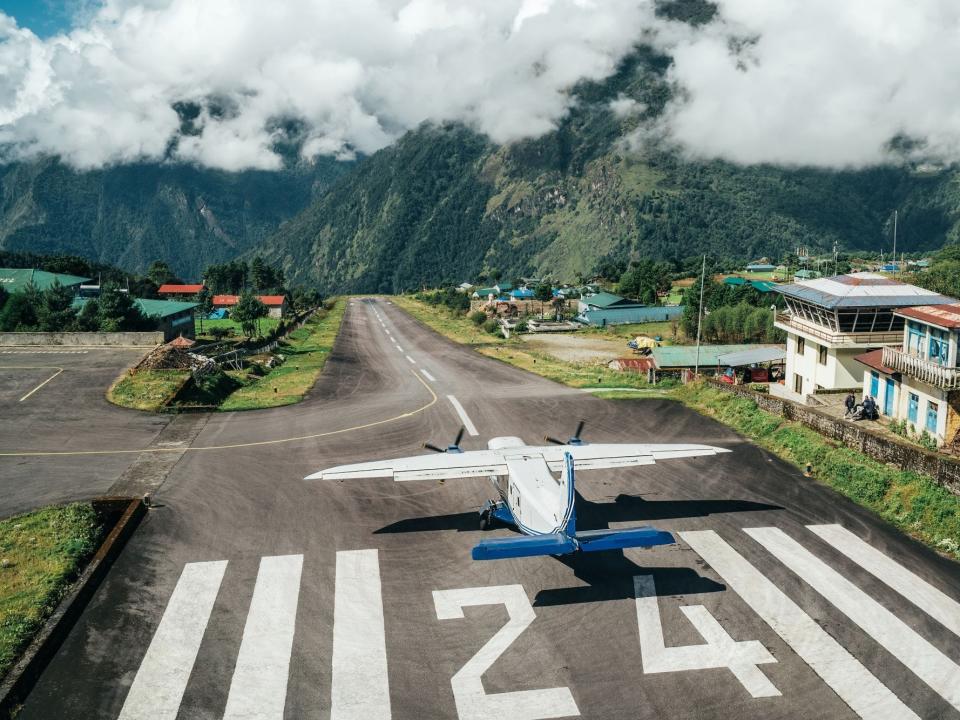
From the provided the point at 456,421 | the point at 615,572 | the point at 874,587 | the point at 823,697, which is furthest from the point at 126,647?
the point at 456,421

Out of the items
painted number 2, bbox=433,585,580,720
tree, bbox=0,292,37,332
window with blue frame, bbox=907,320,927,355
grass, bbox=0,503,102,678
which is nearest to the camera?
painted number 2, bbox=433,585,580,720

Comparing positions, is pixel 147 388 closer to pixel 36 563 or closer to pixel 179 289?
pixel 36 563

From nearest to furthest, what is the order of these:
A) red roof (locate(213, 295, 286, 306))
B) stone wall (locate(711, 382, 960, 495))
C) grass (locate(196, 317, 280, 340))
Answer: stone wall (locate(711, 382, 960, 495)) → grass (locate(196, 317, 280, 340)) → red roof (locate(213, 295, 286, 306))

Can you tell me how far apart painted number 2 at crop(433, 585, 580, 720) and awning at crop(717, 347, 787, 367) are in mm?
51166

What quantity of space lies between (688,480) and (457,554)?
566 inches

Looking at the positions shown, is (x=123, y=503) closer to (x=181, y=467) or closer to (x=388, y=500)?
(x=181, y=467)

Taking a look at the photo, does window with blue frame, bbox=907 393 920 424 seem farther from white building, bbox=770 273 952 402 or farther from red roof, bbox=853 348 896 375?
white building, bbox=770 273 952 402

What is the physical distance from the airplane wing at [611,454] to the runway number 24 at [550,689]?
6.15 metres

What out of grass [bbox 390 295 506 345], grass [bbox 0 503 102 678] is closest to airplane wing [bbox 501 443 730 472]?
grass [bbox 0 503 102 678]

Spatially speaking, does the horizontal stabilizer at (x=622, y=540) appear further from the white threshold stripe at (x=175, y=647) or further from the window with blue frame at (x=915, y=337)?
the window with blue frame at (x=915, y=337)

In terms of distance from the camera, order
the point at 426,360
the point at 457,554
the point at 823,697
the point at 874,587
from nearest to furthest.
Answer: the point at 823,697, the point at 874,587, the point at 457,554, the point at 426,360

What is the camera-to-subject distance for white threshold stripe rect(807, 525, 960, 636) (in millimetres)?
23062

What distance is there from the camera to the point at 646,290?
540ft

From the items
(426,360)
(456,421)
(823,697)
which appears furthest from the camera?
(426,360)
